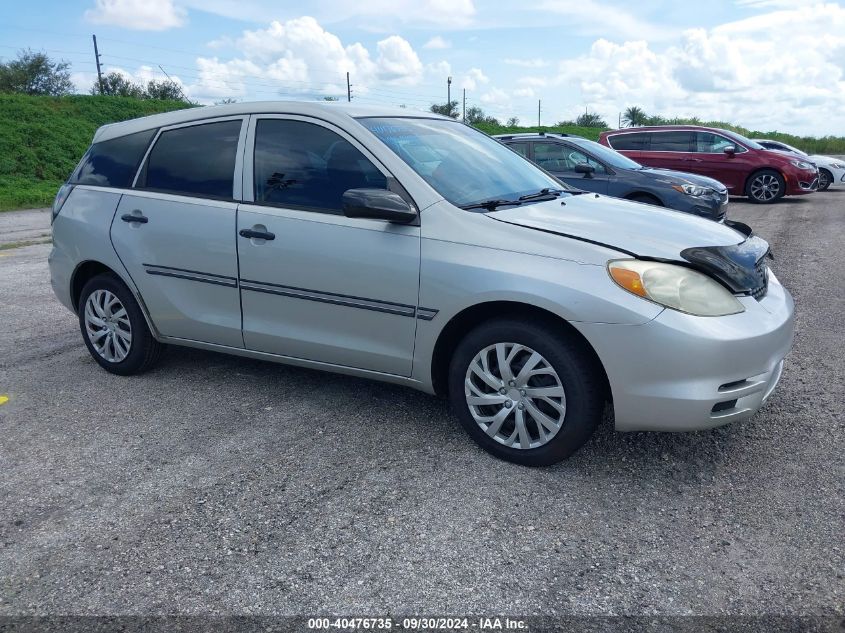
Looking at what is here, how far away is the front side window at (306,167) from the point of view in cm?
396

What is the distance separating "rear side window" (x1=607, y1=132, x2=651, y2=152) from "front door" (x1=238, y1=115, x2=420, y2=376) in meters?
13.8

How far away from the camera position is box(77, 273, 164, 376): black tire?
480 cm

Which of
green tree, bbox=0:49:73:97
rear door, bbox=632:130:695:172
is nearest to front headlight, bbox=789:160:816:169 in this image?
rear door, bbox=632:130:695:172

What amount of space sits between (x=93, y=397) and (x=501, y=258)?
2.80m

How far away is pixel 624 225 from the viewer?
372 cm

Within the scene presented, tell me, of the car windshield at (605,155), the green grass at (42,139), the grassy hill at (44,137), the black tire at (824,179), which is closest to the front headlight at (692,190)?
the car windshield at (605,155)

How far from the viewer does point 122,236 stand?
4684 mm

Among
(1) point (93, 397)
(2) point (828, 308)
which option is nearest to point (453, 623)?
(1) point (93, 397)

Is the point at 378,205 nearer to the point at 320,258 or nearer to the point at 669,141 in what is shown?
the point at 320,258

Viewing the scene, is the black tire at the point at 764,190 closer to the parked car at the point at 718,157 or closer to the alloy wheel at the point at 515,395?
the parked car at the point at 718,157

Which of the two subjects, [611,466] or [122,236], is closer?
[611,466]

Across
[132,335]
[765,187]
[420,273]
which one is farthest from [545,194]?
[765,187]

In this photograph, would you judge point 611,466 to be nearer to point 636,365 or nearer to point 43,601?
point 636,365

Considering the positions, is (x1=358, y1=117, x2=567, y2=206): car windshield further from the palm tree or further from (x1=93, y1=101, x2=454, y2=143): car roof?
the palm tree
